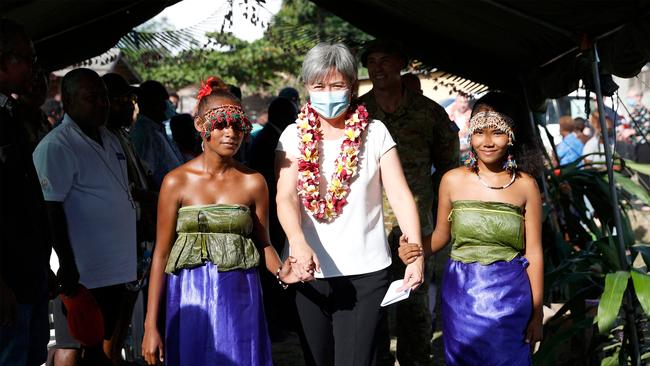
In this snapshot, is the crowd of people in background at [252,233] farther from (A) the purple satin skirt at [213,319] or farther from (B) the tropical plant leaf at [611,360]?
(B) the tropical plant leaf at [611,360]

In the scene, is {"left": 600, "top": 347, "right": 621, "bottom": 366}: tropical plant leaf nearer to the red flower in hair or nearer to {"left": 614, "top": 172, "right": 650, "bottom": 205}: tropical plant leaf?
{"left": 614, "top": 172, "right": 650, "bottom": 205}: tropical plant leaf

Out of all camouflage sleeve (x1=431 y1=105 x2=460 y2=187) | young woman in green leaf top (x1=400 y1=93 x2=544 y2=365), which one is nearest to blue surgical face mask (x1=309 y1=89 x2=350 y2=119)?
young woman in green leaf top (x1=400 y1=93 x2=544 y2=365)

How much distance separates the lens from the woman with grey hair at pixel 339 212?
152 inches

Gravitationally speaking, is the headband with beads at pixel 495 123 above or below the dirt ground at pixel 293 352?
above

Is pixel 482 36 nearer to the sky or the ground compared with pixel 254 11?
nearer to the ground

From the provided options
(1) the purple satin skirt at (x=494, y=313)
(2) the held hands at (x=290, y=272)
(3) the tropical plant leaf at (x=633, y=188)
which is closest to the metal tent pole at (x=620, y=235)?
(3) the tropical plant leaf at (x=633, y=188)

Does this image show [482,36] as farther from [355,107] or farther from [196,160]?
[196,160]

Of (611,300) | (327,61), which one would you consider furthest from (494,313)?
(327,61)

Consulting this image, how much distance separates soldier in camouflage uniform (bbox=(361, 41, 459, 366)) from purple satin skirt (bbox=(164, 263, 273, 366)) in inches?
73.9

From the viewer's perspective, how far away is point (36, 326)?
375cm

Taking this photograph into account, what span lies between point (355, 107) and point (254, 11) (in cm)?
256

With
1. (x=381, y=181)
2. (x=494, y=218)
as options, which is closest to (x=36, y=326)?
(x=381, y=181)

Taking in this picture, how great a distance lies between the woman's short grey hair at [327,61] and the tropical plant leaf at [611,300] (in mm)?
2258

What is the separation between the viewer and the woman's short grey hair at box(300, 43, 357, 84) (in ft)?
12.8
